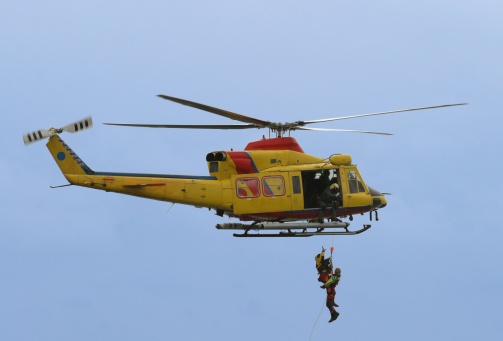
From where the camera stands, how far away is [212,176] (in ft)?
150

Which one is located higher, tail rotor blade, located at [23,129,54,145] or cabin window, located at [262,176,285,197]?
tail rotor blade, located at [23,129,54,145]

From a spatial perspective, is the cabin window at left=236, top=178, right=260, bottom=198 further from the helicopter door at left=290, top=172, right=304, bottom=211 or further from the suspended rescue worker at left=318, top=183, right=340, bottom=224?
the suspended rescue worker at left=318, top=183, right=340, bottom=224

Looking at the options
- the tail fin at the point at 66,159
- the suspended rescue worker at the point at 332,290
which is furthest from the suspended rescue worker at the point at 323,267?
the tail fin at the point at 66,159

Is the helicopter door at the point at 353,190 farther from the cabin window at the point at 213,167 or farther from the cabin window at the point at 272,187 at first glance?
the cabin window at the point at 213,167

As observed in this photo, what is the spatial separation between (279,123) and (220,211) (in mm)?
3002

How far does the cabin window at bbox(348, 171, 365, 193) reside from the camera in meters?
46.7

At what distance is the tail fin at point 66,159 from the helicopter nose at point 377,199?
7599 mm

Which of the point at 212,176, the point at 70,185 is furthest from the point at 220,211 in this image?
the point at 70,185

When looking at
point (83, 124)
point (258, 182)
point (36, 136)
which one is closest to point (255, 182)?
point (258, 182)

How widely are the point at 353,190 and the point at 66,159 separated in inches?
299

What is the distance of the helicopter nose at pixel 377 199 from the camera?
47.1 meters

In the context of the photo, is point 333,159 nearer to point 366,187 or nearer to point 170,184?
point 366,187

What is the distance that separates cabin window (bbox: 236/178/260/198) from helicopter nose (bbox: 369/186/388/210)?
3355 millimetres

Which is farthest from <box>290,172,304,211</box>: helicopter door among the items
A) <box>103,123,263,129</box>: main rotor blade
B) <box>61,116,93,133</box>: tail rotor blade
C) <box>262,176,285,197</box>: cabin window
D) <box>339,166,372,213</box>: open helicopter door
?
<box>61,116,93,133</box>: tail rotor blade
